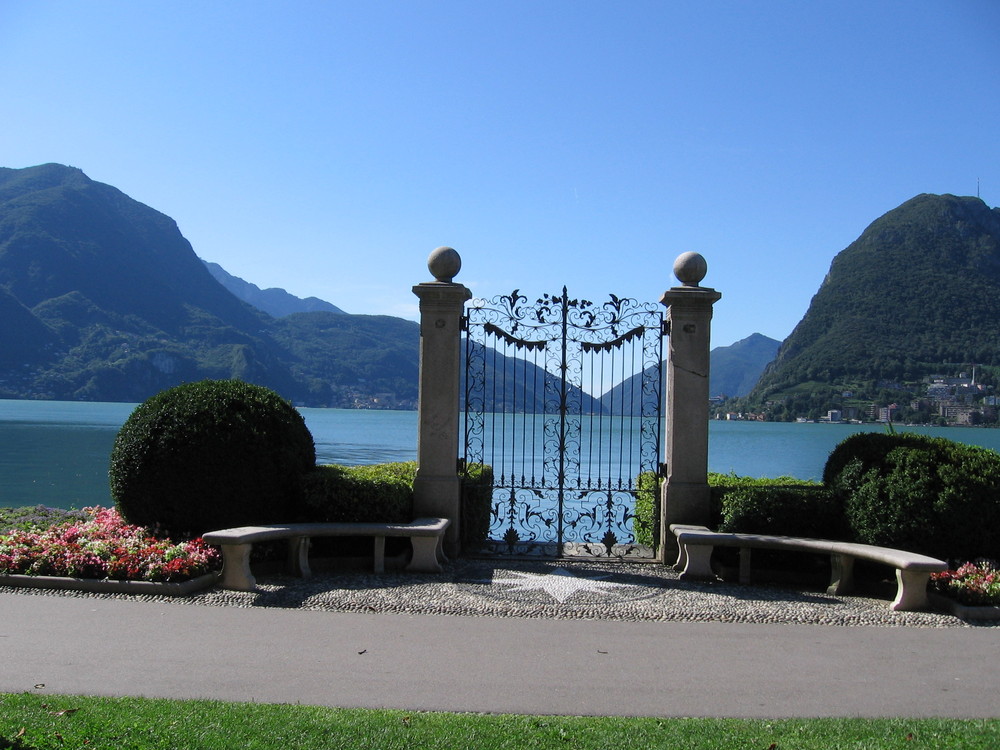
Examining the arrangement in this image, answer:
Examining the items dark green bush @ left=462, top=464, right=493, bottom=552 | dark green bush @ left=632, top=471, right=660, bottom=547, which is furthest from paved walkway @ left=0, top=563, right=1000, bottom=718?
dark green bush @ left=462, top=464, right=493, bottom=552

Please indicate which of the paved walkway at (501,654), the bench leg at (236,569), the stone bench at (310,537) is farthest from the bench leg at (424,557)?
the bench leg at (236,569)

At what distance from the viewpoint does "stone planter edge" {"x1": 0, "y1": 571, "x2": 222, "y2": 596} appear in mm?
7941

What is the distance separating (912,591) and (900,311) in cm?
9830

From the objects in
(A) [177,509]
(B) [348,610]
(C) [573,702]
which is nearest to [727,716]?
(C) [573,702]

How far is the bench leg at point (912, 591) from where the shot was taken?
26.2 feet

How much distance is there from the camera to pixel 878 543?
29.4 ft

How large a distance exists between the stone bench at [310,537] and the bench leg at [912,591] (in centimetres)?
466

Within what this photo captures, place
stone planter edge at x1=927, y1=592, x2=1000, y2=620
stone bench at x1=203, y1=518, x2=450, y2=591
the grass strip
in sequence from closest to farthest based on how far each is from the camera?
1. the grass strip
2. stone planter edge at x1=927, y1=592, x2=1000, y2=620
3. stone bench at x1=203, y1=518, x2=450, y2=591

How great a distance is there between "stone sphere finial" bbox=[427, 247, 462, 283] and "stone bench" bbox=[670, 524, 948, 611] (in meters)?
4.05

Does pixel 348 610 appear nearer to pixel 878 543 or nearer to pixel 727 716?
pixel 727 716

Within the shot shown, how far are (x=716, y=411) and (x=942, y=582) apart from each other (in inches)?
2978

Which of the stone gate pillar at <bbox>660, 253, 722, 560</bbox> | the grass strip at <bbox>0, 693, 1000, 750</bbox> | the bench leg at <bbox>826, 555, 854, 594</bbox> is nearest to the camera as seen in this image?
the grass strip at <bbox>0, 693, 1000, 750</bbox>

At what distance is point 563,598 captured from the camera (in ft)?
27.2

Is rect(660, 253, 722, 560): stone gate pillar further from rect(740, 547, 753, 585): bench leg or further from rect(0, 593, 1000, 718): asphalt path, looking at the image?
rect(0, 593, 1000, 718): asphalt path
